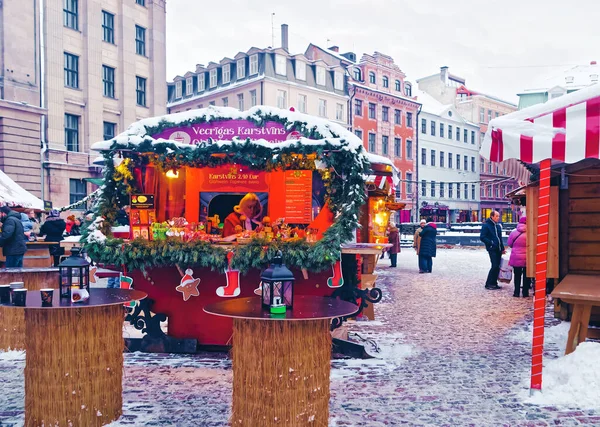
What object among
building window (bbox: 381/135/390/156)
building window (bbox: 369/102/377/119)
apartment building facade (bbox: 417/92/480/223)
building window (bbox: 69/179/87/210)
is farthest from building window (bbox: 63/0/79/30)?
apartment building facade (bbox: 417/92/480/223)

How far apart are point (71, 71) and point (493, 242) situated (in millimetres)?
21841

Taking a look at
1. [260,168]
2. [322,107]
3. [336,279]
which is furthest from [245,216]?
[322,107]

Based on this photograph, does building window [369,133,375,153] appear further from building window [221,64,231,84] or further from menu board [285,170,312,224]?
menu board [285,170,312,224]

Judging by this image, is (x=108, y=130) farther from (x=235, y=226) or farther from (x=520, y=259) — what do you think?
(x=235, y=226)

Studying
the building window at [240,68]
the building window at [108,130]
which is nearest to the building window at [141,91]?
the building window at [108,130]

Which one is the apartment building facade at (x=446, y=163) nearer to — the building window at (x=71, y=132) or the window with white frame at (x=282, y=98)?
the window with white frame at (x=282, y=98)

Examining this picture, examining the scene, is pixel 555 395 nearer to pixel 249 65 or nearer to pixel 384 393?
pixel 384 393

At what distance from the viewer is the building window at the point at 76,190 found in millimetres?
25500

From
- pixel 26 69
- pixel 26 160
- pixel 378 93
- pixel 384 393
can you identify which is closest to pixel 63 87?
pixel 26 69

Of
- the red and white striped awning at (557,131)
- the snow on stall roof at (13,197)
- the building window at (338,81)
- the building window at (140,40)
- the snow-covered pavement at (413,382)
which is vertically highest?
the building window at (338,81)

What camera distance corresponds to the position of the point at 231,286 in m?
6.42

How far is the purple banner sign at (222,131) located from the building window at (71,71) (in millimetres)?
21769

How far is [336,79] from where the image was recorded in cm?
4294

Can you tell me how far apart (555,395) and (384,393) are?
4.99 feet
